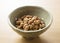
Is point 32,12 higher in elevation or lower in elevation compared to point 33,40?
higher

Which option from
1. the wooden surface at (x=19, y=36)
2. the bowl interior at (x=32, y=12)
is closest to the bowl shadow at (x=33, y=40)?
the wooden surface at (x=19, y=36)

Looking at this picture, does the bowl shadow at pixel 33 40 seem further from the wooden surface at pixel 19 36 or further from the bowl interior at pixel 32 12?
the bowl interior at pixel 32 12

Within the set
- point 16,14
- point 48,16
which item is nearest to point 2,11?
point 16,14

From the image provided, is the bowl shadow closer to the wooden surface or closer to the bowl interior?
the wooden surface

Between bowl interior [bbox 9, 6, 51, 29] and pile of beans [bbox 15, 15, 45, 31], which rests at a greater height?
bowl interior [bbox 9, 6, 51, 29]

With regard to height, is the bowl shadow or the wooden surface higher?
the wooden surface

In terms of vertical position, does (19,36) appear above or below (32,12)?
below

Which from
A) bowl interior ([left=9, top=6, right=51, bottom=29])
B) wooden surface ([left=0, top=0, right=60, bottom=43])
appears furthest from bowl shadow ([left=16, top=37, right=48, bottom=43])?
bowl interior ([left=9, top=6, right=51, bottom=29])

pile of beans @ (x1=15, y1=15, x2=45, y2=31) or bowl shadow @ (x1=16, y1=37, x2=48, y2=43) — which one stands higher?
pile of beans @ (x1=15, y1=15, x2=45, y2=31)

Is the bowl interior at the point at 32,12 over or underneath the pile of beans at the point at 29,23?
over
